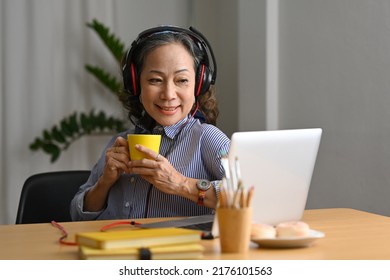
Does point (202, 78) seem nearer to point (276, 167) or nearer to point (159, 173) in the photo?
point (159, 173)

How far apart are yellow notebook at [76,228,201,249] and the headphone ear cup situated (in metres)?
1.00

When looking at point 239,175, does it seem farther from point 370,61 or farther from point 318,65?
point 318,65

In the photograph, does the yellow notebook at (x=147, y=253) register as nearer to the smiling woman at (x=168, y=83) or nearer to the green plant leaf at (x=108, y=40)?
the smiling woman at (x=168, y=83)

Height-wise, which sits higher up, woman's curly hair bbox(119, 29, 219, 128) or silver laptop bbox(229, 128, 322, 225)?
woman's curly hair bbox(119, 29, 219, 128)

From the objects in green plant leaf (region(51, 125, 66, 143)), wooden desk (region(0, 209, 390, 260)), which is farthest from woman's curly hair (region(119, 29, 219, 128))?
green plant leaf (region(51, 125, 66, 143))

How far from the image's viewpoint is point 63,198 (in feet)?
8.13

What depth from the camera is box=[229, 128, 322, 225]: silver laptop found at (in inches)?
55.1

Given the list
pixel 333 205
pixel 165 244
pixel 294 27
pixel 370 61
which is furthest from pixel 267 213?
pixel 294 27

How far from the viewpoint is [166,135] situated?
2166 millimetres

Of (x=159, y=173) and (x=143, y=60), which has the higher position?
(x=143, y=60)

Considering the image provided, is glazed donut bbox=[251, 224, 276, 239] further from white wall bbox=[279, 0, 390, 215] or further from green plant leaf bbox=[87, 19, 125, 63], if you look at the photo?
green plant leaf bbox=[87, 19, 125, 63]

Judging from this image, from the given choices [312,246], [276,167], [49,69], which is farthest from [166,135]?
[49,69]

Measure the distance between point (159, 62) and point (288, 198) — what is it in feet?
2.47

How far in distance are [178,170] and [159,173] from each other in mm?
230
